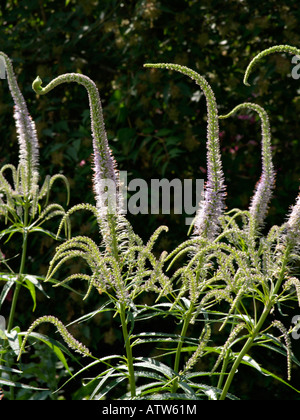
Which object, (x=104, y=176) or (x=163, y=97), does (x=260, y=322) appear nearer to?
(x=104, y=176)

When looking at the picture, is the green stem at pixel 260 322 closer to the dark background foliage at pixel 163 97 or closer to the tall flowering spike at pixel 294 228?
the tall flowering spike at pixel 294 228

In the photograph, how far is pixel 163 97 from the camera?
144 inches

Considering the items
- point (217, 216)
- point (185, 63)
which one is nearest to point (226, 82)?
point (185, 63)

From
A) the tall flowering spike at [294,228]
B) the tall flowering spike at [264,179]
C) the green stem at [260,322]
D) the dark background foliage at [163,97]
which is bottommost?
the green stem at [260,322]

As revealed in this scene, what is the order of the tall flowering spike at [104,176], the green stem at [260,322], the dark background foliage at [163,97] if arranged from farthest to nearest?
the dark background foliage at [163,97] < the green stem at [260,322] < the tall flowering spike at [104,176]

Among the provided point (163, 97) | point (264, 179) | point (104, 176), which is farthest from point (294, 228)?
point (163, 97)

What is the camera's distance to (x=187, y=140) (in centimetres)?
357

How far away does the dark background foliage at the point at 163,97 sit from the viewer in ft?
11.7

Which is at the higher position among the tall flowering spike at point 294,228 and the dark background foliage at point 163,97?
the dark background foliage at point 163,97

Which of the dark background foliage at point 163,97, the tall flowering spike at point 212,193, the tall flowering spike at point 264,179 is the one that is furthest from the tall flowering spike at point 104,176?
the dark background foliage at point 163,97

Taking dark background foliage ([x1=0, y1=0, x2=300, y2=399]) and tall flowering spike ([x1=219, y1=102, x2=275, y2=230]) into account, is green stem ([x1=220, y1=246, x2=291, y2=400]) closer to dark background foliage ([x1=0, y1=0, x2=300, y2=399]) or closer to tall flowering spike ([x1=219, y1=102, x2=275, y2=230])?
tall flowering spike ([x1=219, y1=102, x2=275, y2=230])

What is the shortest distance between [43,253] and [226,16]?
7.10 feet

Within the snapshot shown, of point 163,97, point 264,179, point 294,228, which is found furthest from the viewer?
point 163,97

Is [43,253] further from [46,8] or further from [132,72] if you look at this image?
[46,8]
